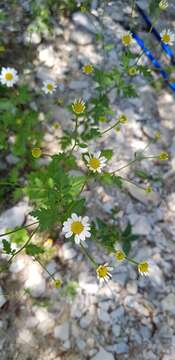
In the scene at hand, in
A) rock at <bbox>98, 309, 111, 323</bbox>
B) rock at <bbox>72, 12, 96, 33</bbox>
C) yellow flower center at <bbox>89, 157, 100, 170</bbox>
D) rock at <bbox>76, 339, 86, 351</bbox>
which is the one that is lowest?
rock at <bbox>76, 339, 86, 351</bbox>

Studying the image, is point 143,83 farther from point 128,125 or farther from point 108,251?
point 108,251

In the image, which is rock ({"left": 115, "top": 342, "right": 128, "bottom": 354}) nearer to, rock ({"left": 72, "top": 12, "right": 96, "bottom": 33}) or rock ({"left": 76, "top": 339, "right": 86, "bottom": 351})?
rock ({"left": 76, "top": 339, "right": 86, "bottom": 351})

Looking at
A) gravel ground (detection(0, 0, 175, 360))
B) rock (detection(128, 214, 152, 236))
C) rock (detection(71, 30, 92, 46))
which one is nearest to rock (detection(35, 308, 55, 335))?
gravel ground (detection(0, 0, 175, 360))

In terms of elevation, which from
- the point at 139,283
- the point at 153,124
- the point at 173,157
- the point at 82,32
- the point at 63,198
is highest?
the point at 82,32

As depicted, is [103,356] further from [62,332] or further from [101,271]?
[101,271]

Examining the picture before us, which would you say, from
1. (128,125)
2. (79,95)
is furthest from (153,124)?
(79,95)

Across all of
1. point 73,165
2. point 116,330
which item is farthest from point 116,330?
point 73,165

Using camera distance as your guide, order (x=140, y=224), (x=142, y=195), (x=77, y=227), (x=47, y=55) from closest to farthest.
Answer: (x=77, y=227) → (x=140, y=224) → (x=142, y=195) → (x=47, y=55)
